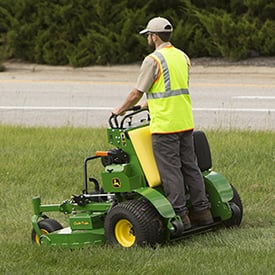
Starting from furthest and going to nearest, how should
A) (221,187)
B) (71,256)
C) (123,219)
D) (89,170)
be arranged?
(89,170) → (221,187) → (123,219) → (71,256)

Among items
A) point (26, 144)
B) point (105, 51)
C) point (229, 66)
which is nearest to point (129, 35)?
point (105, 51)

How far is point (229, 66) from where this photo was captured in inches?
795

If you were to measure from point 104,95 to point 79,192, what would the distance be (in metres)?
7.64

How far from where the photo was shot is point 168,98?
25.1 feet

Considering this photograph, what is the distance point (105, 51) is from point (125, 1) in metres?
1.15

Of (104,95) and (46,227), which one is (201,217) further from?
(104,95)

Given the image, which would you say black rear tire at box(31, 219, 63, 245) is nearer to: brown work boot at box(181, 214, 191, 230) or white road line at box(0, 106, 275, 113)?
brown work boot at box(181, 214, 191, 230)

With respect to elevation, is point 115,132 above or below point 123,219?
above

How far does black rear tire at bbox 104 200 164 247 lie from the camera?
24.4ft

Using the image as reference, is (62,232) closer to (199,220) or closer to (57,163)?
(199,220)

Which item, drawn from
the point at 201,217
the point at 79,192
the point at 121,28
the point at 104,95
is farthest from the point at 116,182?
the point at 121,28

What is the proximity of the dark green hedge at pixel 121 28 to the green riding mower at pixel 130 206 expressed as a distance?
467 inches

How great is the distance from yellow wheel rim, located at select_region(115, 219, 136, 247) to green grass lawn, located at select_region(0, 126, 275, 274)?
0.47 ft

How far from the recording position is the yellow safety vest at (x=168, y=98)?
7633 millimetres
